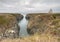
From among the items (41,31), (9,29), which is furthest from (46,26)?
(41,31)

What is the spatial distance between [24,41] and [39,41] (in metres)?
1.08

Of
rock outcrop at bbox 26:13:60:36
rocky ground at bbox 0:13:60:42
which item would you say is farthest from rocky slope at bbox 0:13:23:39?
rock outcrop at bbox 26:13:60:36

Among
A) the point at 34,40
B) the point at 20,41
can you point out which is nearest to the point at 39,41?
the point at 34,40

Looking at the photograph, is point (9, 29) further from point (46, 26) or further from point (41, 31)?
point (41, 31)

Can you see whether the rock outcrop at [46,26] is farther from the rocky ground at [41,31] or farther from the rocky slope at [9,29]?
the rocky slope at [9,29]

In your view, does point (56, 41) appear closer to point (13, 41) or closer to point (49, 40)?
point (49, 40)

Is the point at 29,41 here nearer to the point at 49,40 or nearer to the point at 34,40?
the point at 34,40

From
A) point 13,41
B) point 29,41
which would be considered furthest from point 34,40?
point 13,41

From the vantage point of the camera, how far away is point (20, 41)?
13.0 meters

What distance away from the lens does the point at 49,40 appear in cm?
1357

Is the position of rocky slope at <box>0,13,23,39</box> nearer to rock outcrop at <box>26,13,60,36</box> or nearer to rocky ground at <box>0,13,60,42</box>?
rocky ground at <box>0,13,60,42</box>

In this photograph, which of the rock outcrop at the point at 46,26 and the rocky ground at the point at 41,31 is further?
the rock outcrop at the point at 46,26

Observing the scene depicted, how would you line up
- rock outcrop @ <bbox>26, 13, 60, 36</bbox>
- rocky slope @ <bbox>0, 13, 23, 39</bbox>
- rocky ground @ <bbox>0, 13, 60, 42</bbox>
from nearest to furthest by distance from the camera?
rocky ground @ <bbox>0, 13, 60, 42</bbox> < rock outcrop @ <bbox>26, 13, 60, 36</bbox> < rocky slope @ <bbox>0, 13, 23, 39</bbox>

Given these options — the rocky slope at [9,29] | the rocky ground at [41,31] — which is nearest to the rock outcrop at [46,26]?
the rocky ground at [41,31]
